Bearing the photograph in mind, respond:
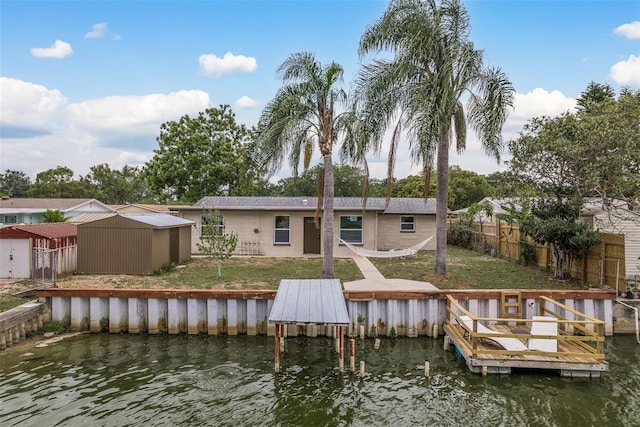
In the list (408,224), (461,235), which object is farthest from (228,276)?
(461,235)

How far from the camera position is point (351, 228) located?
1933 centimetres

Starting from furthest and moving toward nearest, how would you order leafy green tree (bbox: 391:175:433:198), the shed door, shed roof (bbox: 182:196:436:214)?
leafy green tree (bbox: 391:175:433:198)
shed roof (bbox: 182:196:436:214)
the shed door

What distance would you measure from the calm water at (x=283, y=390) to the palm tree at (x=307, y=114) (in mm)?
5171

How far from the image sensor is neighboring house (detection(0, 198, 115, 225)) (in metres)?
26.5

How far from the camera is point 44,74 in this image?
16156 millimetres

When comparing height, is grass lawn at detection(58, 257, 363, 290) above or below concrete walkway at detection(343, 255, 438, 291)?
below

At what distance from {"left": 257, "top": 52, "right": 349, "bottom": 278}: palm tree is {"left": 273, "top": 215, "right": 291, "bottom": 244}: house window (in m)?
6.73

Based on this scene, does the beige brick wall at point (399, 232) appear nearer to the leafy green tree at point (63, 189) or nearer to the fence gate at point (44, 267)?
the fence gate at point (44, 267)

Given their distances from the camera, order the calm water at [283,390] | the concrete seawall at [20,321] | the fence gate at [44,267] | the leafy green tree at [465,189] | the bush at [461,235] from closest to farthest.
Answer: the calm water at [283,390], the concrete seawall at [20,321], the fence gate at [44,267], the bush at [461,235], the leafy green tree at [465,189]

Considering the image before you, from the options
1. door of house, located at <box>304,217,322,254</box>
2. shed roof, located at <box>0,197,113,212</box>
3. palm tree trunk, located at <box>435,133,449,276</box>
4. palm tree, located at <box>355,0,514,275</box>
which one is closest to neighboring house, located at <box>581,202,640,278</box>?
palm tree, located at <box>355,0,514,275</box>

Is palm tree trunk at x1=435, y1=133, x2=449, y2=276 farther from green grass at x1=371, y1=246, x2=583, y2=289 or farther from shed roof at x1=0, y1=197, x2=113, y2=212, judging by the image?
shed roof at x1=0, y1=197, x2=113, y2=212

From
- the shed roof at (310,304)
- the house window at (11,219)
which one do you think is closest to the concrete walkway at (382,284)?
the shed roof at (310,304)

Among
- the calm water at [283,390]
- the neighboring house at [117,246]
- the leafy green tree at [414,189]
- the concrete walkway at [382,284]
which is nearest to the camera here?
the calm water at [283,390]

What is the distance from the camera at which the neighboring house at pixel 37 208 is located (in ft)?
87.1
